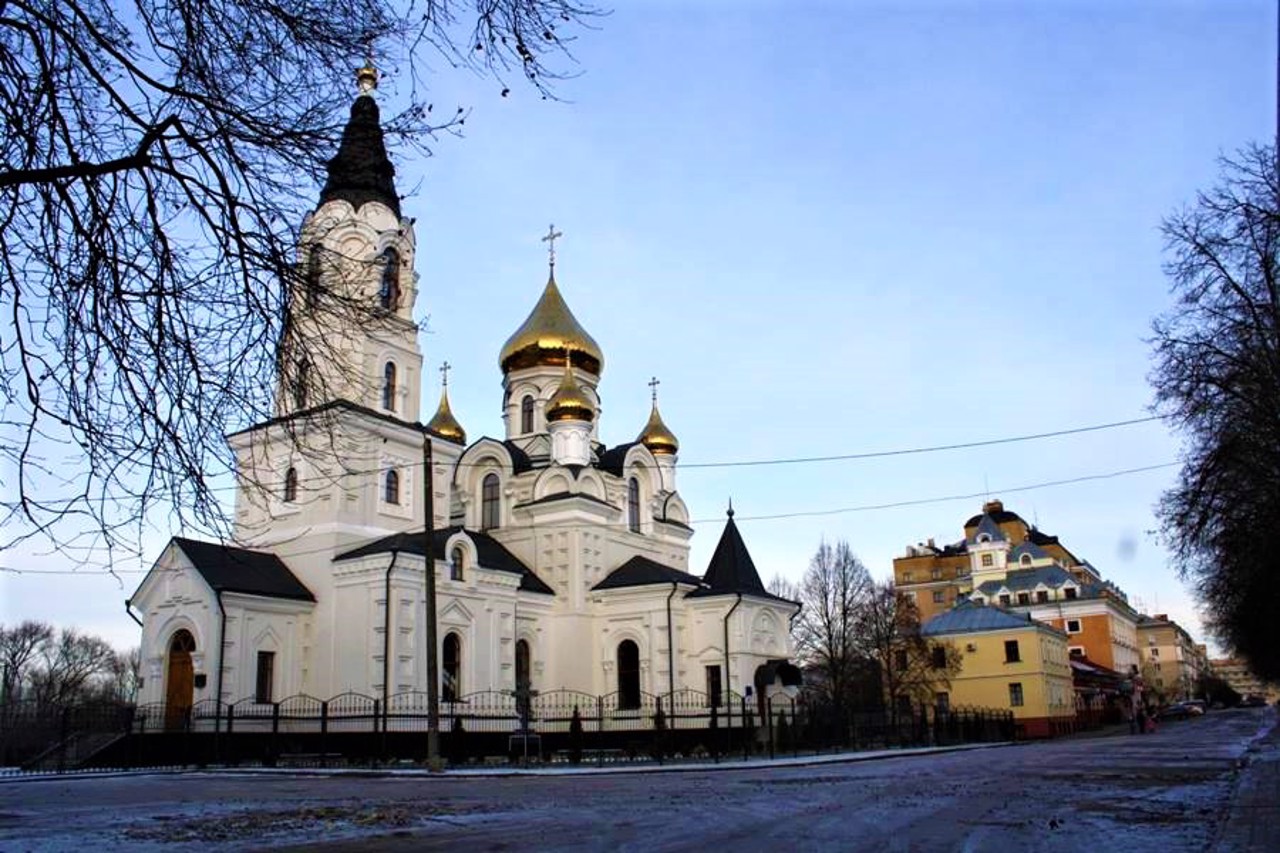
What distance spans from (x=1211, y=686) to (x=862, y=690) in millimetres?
114289

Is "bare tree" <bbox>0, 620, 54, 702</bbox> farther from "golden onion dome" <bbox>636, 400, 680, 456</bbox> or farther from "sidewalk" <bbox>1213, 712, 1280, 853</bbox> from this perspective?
"sidewalk" <bbox>1213, 712, 1280, 853</bbox>

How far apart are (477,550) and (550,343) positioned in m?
13.6

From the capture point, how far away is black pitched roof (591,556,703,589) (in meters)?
40.0

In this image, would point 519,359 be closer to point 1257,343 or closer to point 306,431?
point 1257,343

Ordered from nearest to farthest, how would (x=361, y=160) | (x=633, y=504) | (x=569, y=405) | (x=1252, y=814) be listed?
(x=361, y=160) → (x=1252, y=814) → (x=569, y=405) → (x=633, y=504)

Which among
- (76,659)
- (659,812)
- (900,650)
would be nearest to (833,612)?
(900,650)

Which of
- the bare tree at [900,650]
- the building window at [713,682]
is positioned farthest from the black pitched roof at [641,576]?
the bare tree at [900,650]

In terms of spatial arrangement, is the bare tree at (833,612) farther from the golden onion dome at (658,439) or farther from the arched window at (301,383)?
the arched window at (301,383)

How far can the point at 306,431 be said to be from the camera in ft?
31.8

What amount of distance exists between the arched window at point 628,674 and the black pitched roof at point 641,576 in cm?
220

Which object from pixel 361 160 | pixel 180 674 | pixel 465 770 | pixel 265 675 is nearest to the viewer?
pixel 361 160

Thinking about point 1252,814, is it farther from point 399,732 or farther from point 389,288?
point 399,732

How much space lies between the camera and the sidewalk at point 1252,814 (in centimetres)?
880

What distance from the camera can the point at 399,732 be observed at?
31172mm
